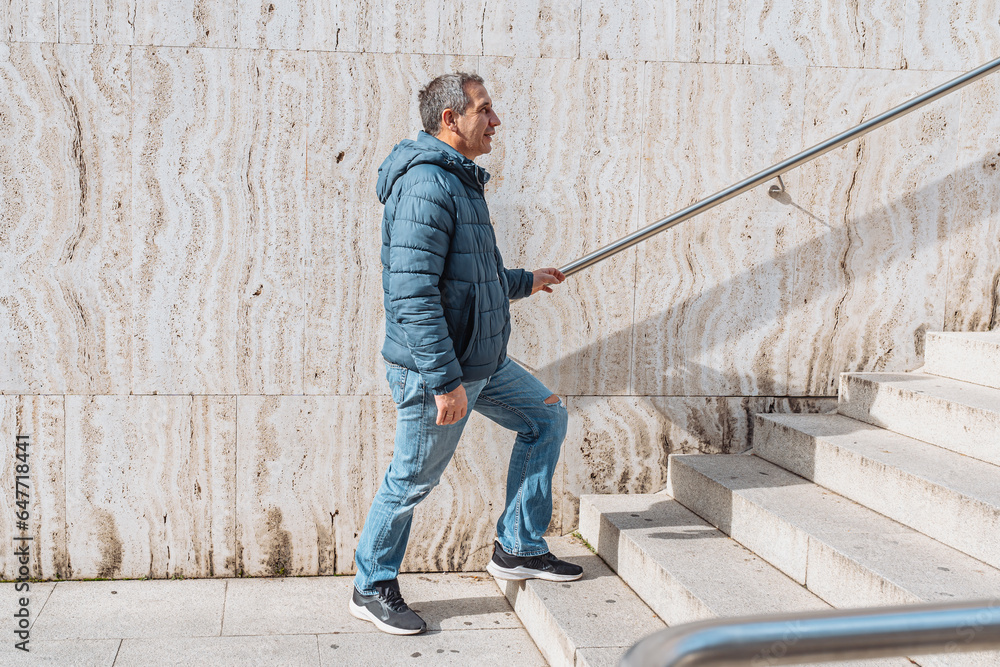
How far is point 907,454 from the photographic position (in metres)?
3.19

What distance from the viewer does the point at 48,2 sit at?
11.2 ft

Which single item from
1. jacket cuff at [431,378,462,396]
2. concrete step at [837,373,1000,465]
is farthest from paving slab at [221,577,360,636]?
concrete step at [837,373,1000,465]

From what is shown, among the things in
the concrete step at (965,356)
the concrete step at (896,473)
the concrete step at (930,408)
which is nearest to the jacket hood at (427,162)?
the concrete step at (896,473)

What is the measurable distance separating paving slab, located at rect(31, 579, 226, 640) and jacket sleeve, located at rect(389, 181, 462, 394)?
1.37 m

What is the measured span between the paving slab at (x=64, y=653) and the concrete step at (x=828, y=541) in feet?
7.43

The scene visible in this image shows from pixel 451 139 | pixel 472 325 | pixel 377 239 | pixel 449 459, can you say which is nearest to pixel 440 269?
pixel 472 325

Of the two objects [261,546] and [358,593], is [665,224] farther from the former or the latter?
[261,546]

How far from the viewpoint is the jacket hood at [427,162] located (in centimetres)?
281

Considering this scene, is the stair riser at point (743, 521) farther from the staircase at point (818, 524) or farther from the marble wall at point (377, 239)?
the marble wall at point (377, 239)

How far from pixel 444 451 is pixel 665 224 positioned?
51.1 inches

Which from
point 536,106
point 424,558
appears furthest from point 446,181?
point 424,558

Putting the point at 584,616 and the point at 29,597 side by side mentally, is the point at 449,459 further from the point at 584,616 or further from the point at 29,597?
the point at 29,597

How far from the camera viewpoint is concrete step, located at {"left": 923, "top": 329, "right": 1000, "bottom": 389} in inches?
140

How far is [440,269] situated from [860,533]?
1622mm
